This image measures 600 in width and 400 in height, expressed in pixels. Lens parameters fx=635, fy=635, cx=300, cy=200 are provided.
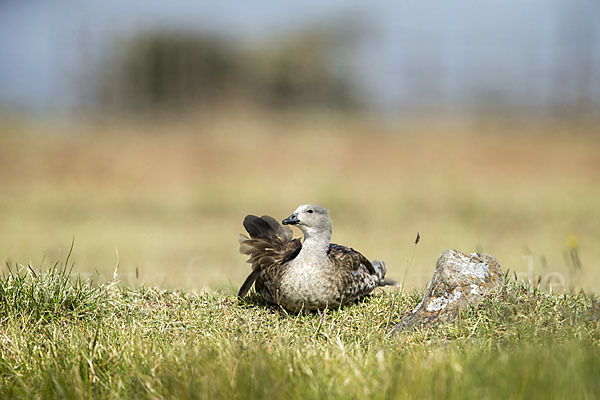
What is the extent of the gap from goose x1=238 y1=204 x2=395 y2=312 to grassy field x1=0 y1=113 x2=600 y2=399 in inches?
6.6

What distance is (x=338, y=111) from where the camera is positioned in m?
21.7

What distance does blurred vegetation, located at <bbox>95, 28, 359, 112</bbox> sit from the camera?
2131 centimetres

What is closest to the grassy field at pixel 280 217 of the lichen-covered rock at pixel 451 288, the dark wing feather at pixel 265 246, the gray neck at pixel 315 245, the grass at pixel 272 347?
the grass at pixel 272 347

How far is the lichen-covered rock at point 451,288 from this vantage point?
5.17 m

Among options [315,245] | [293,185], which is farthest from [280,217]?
[315,245]

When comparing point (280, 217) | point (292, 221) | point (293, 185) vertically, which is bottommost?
point (280, 217)

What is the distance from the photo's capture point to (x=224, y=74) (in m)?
21.5

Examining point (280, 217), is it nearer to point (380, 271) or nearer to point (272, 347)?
point (380, 271)

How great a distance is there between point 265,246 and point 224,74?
16.2 metres

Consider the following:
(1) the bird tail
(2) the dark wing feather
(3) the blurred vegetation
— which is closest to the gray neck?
(2) the dark wing feather

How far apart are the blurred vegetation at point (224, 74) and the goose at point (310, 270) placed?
15674 millimetres

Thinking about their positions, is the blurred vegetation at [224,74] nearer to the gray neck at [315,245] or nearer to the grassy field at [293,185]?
the grassy field at [293,185]

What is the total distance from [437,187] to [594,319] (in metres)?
12.6

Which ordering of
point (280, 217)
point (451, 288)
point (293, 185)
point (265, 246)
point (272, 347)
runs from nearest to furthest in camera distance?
point (272, 347) → point (451, 288) → point (265, 246) → point (280, 217) → point (293, 185)
